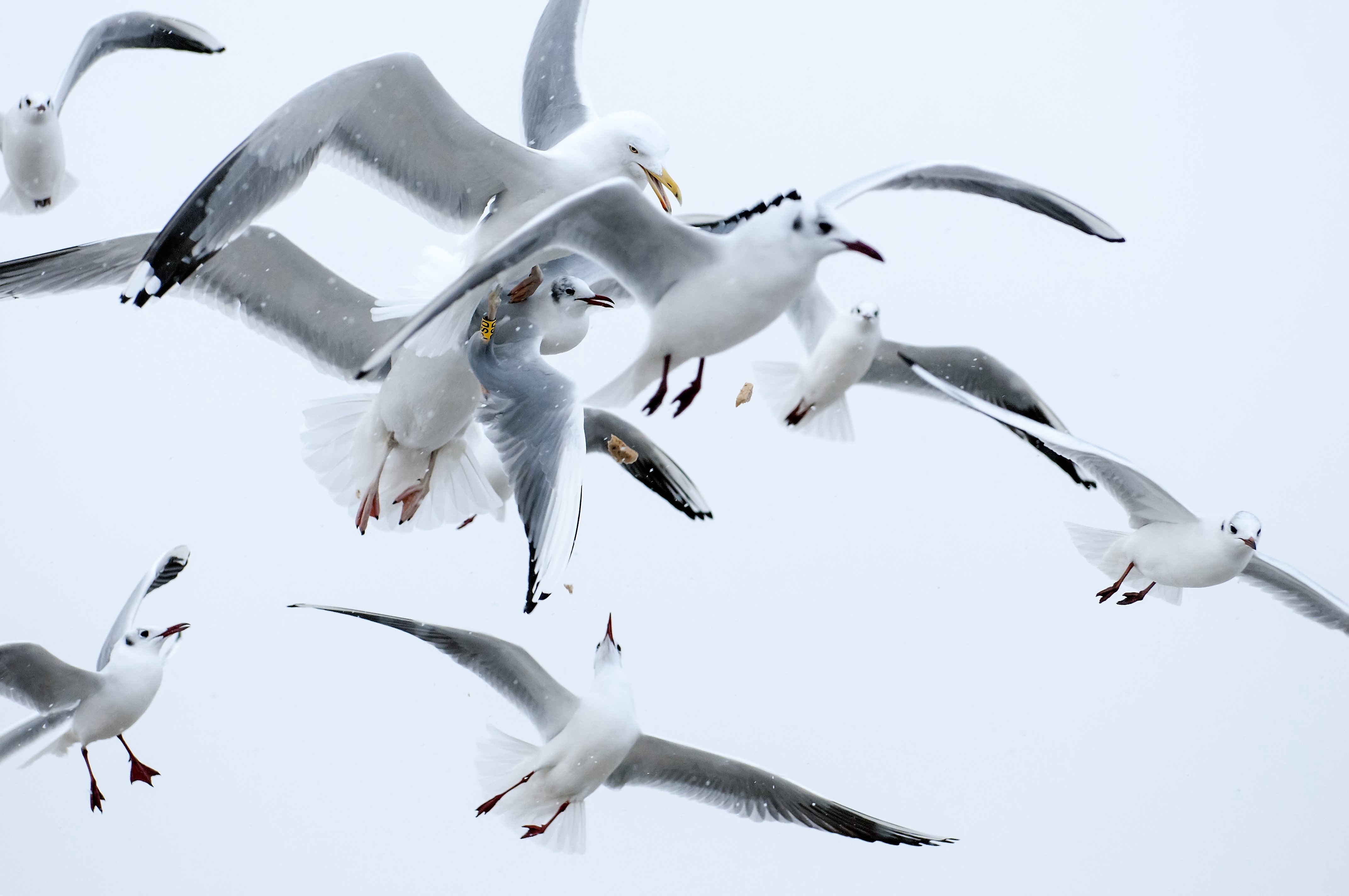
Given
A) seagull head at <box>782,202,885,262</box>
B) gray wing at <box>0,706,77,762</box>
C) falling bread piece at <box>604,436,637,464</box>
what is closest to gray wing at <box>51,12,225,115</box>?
falling bread piece at <box>604,436,637,464</box>

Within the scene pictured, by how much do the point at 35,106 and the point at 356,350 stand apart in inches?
41.7

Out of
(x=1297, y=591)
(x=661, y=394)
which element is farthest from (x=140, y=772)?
(x=1297, y=591)

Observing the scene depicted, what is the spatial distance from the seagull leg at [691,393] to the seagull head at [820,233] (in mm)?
341

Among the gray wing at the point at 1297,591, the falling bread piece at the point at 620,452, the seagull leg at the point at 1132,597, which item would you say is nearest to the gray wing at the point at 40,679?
the falling bread piece at the point at 620,452

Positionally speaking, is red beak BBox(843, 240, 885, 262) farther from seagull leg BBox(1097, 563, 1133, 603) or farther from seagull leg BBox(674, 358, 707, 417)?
seagull leg BBox(1097, 563, 1133, 603)

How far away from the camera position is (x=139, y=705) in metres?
3.30

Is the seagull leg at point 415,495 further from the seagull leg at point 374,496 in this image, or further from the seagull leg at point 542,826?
the seagull leg at point 542,826

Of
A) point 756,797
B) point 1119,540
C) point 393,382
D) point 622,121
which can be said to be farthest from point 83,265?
point 1119,540

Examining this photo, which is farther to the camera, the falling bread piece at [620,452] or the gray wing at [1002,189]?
the falling bread piece at [620,452]

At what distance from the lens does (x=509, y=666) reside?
10.8 feet

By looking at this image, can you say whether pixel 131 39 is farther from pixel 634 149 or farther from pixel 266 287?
pixel 634 149

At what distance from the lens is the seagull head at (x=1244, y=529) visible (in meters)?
3.07

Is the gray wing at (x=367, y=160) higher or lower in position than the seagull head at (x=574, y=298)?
higher

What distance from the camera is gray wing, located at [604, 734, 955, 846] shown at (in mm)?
3297
